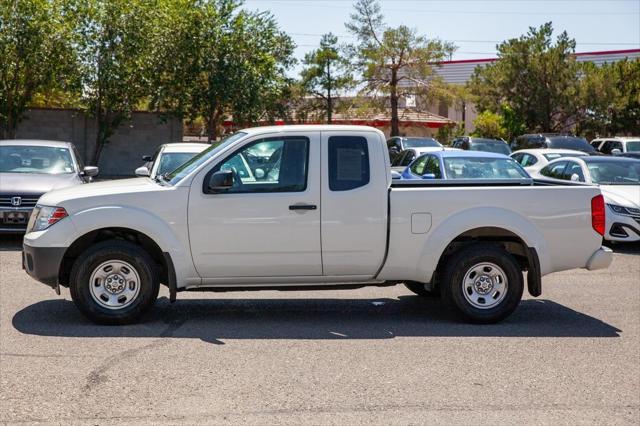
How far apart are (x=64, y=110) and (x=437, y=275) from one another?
78.3 ft

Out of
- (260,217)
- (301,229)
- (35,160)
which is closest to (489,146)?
(35,160)

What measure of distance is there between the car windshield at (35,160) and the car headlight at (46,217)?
6.16 meters

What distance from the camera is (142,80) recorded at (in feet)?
96.6

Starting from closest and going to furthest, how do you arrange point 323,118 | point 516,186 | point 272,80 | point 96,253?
point 96,253, point 516,186, point 272,80, point 323,118

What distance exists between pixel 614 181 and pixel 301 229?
29.3ft

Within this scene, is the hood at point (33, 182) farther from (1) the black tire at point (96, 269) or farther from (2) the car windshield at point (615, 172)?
(2) the car windshield at point (615, 172)

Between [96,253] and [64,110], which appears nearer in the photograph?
[96,253]

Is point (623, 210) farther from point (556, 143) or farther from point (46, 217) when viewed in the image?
point (556, 143)

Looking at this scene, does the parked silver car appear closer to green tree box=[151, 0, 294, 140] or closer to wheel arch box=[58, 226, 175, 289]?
→ wheel arch box=[58, 226, 175, 289]

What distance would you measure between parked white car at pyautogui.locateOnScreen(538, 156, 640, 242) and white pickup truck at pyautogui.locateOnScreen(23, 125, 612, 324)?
17.1 feet

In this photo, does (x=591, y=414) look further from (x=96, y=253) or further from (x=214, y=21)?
(x=214, y=21)

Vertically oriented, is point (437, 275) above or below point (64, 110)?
below

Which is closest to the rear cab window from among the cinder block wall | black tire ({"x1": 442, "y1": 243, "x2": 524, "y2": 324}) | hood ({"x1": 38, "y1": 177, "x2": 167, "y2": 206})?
black tire ({"x1": 442, "y1": 243, "x2": 524, "y2": 324})

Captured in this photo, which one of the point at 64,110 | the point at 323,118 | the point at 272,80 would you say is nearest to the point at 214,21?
the point at 272,80
